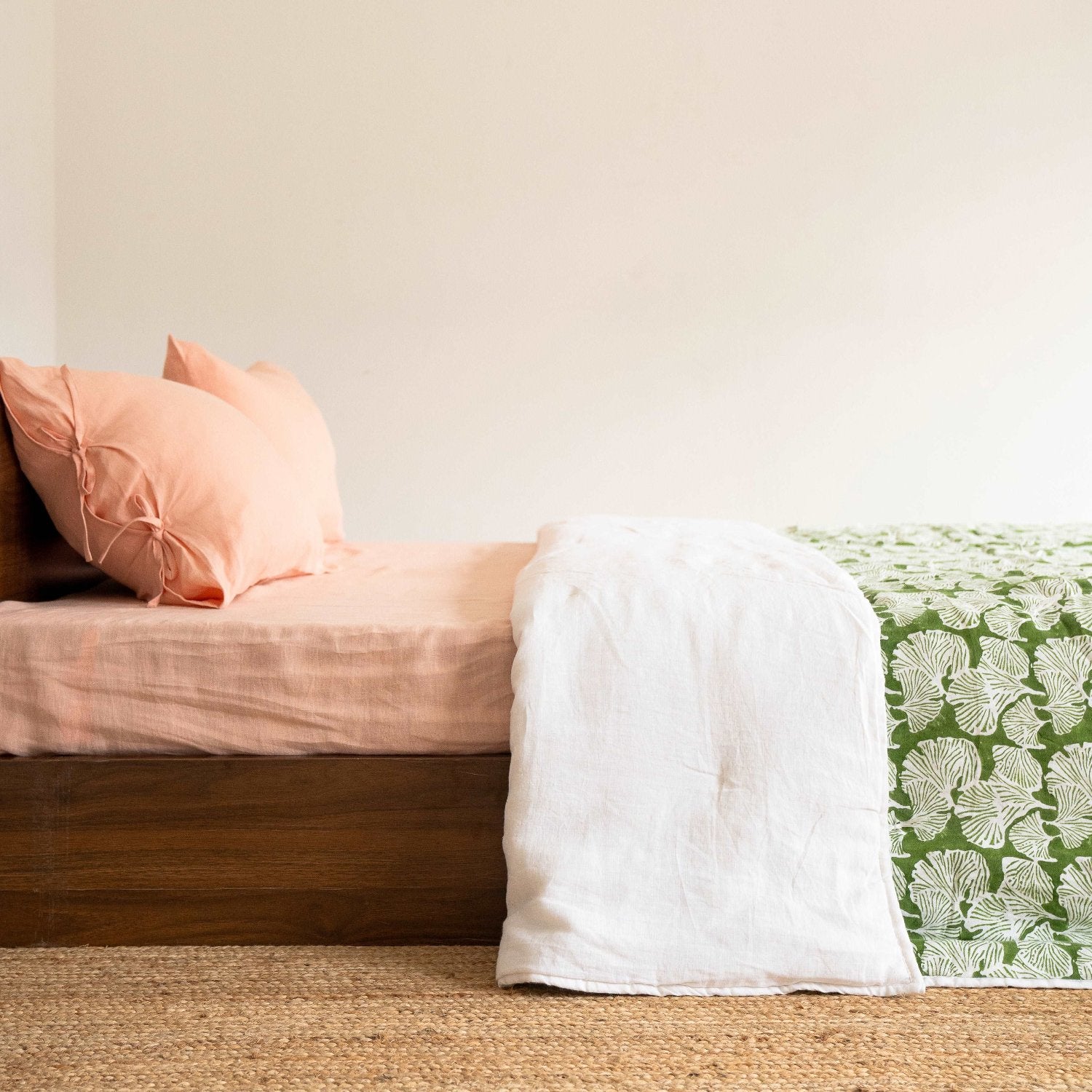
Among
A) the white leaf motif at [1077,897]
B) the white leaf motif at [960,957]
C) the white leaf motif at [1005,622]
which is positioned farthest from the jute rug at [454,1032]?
the white leaf motif at [1005,622]

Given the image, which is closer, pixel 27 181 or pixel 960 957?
pixel 960 957

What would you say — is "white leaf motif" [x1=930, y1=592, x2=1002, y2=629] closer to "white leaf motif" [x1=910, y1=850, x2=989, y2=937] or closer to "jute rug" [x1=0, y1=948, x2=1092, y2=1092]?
"white leaf motif" [x1=910, y1=850, x2=989, y2=937]

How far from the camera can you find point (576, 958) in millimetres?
1404

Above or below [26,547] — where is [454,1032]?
below

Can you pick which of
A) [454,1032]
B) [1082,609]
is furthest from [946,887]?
[454,1032]

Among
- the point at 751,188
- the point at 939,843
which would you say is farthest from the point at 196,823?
the point at 751,188

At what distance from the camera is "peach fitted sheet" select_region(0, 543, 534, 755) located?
1526mm

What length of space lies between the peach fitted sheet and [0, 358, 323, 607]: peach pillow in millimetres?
159

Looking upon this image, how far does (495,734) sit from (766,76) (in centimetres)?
316

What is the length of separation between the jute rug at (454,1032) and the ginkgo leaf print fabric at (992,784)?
84 mm

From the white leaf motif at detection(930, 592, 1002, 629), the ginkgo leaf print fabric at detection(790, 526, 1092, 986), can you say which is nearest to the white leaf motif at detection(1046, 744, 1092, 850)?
the ginkgo leaf print fabric at detection(790, 526, 1092, 986)

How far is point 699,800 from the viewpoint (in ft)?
4.85

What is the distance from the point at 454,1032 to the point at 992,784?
0.82 m

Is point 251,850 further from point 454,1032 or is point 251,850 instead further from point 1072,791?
point 1072,791
